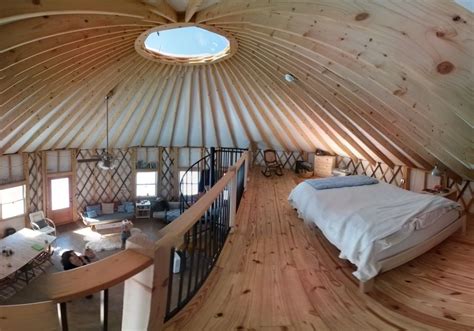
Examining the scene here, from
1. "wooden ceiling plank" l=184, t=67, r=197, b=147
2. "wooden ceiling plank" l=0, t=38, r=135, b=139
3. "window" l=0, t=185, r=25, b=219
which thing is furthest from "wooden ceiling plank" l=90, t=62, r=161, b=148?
"window" l=0, t=185, r=25, b=219

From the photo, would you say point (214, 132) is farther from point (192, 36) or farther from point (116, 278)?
point (116, 278)

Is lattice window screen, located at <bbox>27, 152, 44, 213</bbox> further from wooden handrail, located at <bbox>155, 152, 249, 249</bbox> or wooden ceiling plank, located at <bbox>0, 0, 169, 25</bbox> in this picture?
wooden handrail, located at <bbox>155, 152, 249, 249</bbox>

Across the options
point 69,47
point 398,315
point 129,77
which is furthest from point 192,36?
point 398,315

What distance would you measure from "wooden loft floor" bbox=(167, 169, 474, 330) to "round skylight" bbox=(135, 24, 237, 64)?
305 centimetres

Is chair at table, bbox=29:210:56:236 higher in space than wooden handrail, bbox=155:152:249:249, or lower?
lower

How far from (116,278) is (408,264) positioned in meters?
2.79

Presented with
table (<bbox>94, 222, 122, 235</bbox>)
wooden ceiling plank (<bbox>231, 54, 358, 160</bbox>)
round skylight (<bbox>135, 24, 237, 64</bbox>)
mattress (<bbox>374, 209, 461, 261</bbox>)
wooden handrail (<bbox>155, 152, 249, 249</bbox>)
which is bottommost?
table (<bbox>94, 222, 122, 235</bbox>)

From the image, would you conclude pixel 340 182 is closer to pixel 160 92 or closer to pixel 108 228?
pixel 160 92

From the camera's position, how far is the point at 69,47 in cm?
333

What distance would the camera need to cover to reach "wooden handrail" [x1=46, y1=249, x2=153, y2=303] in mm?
682

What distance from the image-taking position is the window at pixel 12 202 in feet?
25.8

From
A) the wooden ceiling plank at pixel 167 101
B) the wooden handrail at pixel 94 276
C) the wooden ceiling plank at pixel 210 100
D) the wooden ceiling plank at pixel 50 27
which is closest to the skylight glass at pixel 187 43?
the wooden ceiling plank at pixel 167 101

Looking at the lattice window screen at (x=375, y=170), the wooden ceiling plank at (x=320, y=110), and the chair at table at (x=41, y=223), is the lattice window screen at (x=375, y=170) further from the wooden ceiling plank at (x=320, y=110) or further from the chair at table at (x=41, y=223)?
the chair at table at (x=41, y=223)

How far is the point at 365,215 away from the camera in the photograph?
2592 mm
